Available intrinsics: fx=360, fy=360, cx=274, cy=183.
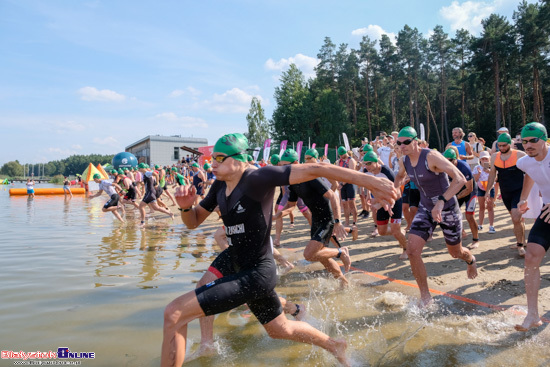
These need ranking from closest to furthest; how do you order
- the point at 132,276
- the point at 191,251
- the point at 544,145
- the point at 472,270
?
the point at 544,145 < the point at 472,270 < the point at 132,276 < the point at 191,251

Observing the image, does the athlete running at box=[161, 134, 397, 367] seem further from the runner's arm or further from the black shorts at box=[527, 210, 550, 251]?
the black shorts at box=[527, 210, 550, 251]

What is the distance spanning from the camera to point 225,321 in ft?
14.4

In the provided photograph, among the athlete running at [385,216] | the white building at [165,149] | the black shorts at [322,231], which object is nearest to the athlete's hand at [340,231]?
the black shorts at [322,231]

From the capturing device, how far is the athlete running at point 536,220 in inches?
146

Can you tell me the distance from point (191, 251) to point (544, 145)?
6.89 metres

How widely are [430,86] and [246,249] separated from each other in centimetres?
5378

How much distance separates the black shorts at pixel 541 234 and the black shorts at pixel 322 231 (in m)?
2.36

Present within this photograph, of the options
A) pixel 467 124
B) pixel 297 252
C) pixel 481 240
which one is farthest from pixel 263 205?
pixel 467 124

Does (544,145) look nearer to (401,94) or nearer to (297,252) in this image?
(297,252)

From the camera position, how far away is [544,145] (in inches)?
159

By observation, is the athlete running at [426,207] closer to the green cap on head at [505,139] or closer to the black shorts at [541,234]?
the black shorts at [541,234]

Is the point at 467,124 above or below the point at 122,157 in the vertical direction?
above

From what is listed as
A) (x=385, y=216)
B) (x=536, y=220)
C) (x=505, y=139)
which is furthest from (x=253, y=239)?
(x=505, y=139)

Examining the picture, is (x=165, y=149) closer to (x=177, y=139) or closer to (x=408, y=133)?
(x=177, y=139)
